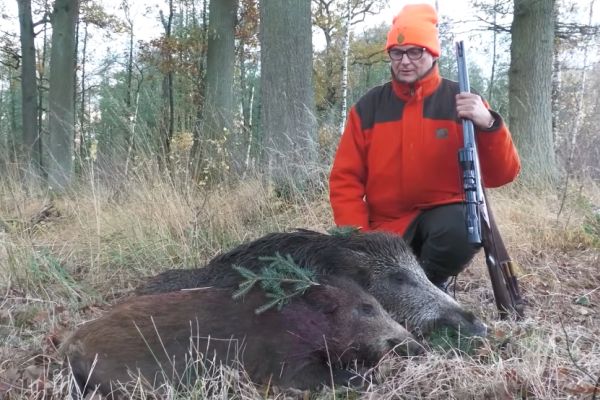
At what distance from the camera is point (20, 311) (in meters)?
3.64

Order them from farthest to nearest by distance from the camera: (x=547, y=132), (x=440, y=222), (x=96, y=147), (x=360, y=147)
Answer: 1. (x=547, y=132)
2. (x=96, y=147)
3. (x=360, y=147)
4. (x=440, y=222)

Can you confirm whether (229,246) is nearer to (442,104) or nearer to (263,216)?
(263,216)

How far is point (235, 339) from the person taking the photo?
2.36 m

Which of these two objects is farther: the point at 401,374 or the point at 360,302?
the point at 360,302

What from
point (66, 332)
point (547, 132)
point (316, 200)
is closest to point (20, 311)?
point (66, 332)

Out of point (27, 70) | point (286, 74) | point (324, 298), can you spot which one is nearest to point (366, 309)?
point (324, 298)

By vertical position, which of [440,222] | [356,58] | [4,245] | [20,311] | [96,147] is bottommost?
[20,311]

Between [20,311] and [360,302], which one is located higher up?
[360,302]

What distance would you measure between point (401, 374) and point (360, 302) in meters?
0.36

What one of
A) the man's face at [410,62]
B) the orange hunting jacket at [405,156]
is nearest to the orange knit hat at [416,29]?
the man's face at [410,62]

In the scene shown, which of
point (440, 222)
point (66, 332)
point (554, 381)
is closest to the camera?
point (554, 381)

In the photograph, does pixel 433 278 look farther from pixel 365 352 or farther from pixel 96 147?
pixel 96 147

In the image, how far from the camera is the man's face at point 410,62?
3.48 metres

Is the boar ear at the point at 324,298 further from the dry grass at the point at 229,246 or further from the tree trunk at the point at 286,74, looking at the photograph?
the tree trunk at the point at 286,74
